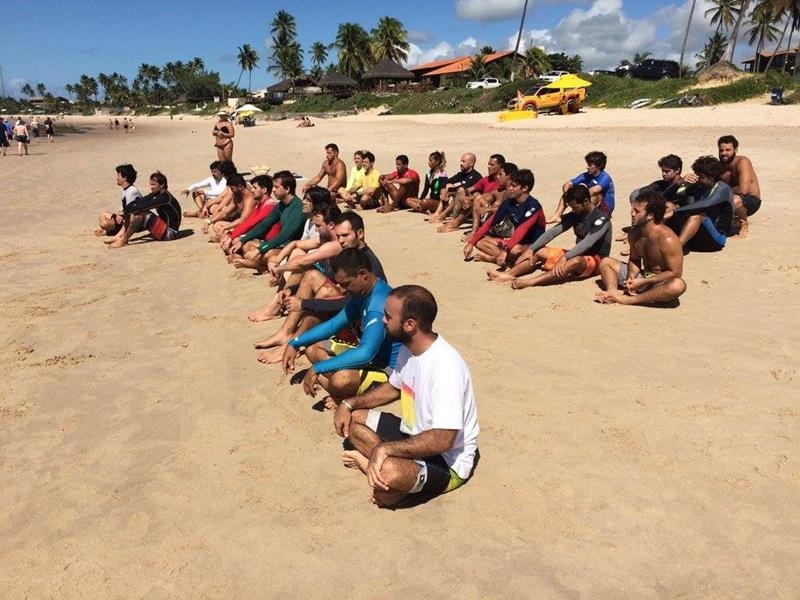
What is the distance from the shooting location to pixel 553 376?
462 centimetres

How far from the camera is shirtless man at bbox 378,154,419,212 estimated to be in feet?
36.4

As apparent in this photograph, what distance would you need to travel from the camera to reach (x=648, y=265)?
6035 mm

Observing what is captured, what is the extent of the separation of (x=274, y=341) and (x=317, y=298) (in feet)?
2.09

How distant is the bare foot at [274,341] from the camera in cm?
522

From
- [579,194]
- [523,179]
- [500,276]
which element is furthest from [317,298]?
[523,179]

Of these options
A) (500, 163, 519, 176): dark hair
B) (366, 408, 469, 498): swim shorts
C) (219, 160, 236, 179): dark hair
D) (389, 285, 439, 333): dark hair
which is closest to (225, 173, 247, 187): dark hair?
(219, 160, 236, 179): dark hair

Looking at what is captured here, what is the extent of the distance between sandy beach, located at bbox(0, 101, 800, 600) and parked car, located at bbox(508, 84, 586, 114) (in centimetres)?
2586

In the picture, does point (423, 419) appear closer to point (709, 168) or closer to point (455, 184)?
point (709, 168)

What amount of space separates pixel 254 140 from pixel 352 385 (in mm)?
28400

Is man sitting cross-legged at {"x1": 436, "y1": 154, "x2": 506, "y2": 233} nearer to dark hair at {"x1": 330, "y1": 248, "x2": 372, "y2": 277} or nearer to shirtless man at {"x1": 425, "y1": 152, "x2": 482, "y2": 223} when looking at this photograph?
shirtless man at {"x1": 425, "y1": 152, "x2": 482, "y2": 223}

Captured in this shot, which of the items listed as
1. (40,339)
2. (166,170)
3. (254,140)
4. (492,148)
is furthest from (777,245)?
(254,140)

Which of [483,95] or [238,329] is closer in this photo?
[238,329]

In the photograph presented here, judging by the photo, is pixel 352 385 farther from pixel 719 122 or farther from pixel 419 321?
pixel 719 122

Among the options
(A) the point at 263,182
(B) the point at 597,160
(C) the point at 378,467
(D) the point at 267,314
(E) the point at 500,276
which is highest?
(B) the point at 597,160
